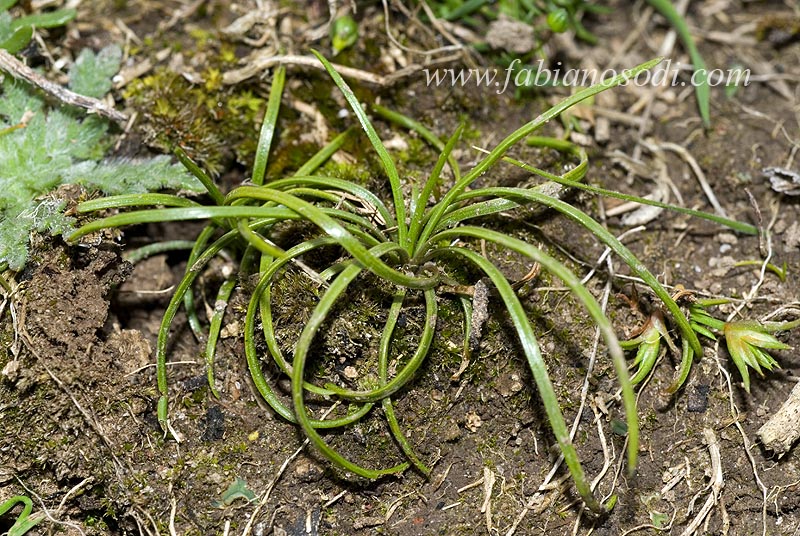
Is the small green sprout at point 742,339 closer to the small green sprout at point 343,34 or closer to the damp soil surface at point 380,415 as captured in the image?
the damp soil surface at point 380,415

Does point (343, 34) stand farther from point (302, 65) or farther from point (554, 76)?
point (554, 76)

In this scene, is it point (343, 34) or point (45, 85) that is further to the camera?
point (343, 34)

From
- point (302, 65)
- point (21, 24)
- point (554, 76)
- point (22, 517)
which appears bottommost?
point (22, 517)

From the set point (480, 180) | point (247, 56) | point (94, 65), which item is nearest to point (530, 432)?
point (480, 180)

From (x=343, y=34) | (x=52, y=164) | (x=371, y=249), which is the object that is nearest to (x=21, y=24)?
(x=52, y=164)

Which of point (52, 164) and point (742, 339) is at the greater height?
point (52, 164)

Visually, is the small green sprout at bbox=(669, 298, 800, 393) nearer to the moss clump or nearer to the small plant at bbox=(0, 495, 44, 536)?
the moss clump
